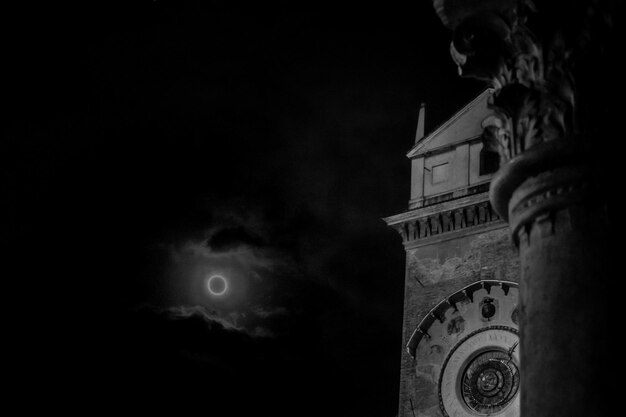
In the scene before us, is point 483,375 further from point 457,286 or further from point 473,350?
point 457,286

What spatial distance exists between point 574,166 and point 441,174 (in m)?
14.6

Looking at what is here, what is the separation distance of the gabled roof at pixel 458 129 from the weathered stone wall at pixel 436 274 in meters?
2.05

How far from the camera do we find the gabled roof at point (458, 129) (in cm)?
1788

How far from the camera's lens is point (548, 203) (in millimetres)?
3564

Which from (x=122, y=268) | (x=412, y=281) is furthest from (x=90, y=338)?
(x=412, y=281)

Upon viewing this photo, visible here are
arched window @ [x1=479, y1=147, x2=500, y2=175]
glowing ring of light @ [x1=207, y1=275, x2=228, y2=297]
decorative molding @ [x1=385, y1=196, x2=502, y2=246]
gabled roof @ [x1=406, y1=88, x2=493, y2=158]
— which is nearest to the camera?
decorative molding @ [x1=385, y1=196, x2=502, y2=246]

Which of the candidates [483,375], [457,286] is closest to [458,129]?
[457,286]

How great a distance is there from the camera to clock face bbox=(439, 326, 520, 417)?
15.6m

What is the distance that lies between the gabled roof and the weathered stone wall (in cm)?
205

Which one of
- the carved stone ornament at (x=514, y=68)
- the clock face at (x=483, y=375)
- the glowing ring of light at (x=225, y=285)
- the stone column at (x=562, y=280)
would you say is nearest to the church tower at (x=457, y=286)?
the clock face at (x=483, y=375)

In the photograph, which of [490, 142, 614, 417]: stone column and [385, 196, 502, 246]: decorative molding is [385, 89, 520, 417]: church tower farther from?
[490, 142, 614, 417]: stone column

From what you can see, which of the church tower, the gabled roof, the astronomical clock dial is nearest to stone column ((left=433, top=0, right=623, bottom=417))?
the church tower

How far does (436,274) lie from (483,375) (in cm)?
212

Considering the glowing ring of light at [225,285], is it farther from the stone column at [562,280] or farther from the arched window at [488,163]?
the stone column at [562,280]
